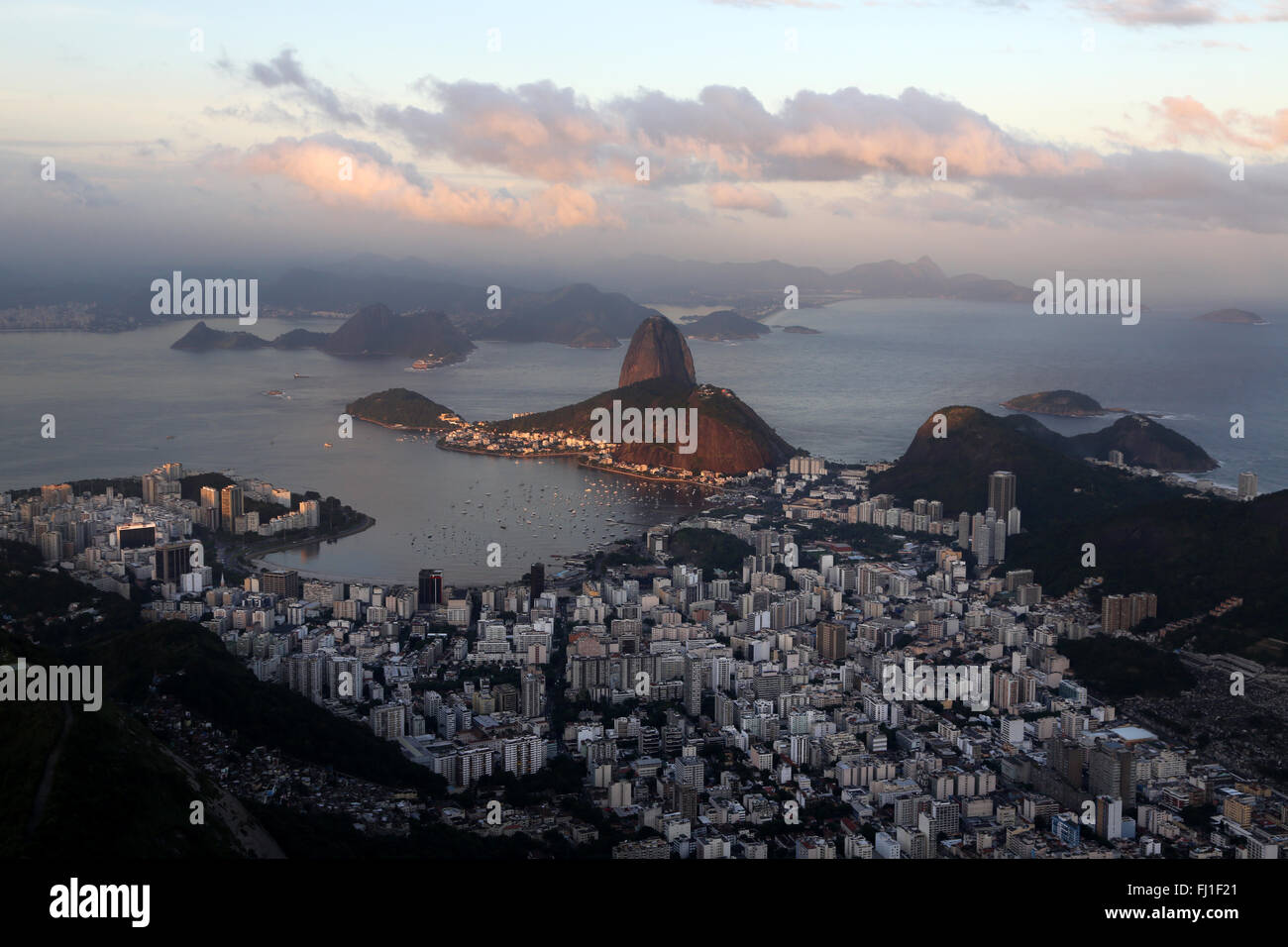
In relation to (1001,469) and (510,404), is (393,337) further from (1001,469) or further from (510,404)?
(1001,469)

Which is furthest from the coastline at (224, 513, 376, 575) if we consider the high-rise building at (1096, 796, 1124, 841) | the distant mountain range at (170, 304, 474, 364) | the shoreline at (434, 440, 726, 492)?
the distant mountain range at (170, 304, 474, 364)

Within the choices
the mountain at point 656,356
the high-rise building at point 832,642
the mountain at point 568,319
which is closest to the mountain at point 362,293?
the mountain at point 568,319

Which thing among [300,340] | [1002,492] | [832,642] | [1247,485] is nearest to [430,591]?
[832,642]

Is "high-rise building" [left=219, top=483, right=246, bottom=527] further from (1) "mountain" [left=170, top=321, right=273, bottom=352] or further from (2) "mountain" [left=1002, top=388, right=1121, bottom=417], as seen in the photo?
(1) "mountain" [left=170, top=321, right=273, bottom=352]

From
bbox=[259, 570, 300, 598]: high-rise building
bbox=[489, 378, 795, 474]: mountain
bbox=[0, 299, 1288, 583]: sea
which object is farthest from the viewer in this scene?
bbox=[489, 378, 795, 474]: mountain

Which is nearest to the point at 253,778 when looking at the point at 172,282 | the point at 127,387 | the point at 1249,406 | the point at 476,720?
the point at 476,720

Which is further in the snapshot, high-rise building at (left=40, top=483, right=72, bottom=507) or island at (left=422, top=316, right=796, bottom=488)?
island at (left=422, top=316, right=796, bottom=488)
